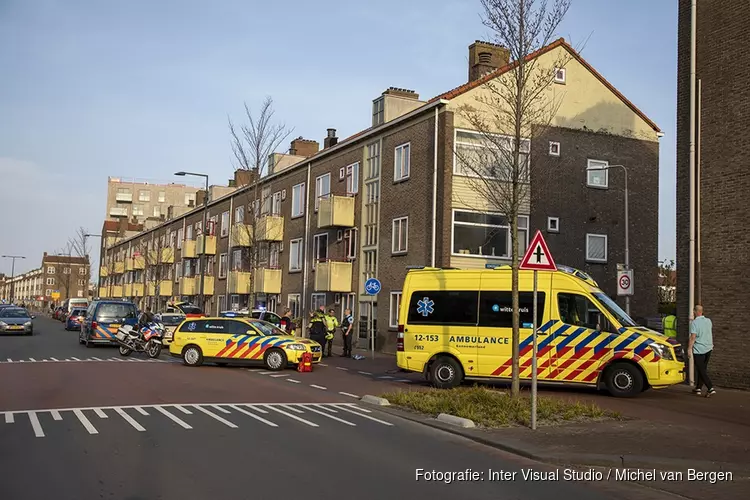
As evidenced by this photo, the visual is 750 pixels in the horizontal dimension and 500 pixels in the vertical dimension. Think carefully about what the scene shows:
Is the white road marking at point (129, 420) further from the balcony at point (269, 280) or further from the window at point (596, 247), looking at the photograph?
the balcony at point (269, 280)

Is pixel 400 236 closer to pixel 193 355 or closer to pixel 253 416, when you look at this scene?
pixel 193 355

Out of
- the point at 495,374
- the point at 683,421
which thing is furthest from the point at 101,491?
the point at 495,374

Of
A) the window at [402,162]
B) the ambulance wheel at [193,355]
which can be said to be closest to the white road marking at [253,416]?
the ambulance wheel at [193,355]

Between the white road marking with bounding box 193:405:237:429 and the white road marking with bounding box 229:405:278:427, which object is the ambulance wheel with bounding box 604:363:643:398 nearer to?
the white road marking with bounding box 229:405:278:427

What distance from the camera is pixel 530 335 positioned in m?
16.2

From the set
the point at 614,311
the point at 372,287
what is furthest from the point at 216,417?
the point at 372,287

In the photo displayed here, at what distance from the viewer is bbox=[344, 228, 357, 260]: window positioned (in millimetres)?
34406

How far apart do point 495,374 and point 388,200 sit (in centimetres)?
1620

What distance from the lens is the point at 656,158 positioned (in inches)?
1281

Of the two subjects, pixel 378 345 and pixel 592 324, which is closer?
pixel 592 324

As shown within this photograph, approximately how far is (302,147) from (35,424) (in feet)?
133

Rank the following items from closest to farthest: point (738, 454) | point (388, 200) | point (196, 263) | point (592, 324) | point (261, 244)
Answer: point (738, 454), point (592, 324), point (388, 200), point (261, 244), point (196, 263)

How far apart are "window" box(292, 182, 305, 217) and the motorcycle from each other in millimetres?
15523

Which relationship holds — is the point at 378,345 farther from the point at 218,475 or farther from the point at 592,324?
the point at 218,475
